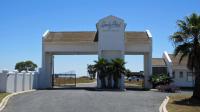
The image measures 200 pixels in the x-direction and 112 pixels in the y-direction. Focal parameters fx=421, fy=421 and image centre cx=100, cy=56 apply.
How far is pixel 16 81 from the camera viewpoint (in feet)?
127

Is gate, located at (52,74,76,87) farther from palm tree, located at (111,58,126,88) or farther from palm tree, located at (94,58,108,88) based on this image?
palm tree, located at (111,58,126,88)

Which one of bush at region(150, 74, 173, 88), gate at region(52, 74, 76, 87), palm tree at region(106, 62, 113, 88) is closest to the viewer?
palm tree at region(106, 62, 113, 88)

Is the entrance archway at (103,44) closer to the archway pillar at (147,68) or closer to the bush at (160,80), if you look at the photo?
the archway pillar at (147,68)

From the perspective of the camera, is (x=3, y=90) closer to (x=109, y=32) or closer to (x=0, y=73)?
(x=0, y=73)

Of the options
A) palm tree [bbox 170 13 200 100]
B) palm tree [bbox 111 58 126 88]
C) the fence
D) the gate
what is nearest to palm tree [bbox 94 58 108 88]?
palm tree [bbox 111 58 126 88]

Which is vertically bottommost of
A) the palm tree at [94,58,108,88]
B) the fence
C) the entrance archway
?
the fence

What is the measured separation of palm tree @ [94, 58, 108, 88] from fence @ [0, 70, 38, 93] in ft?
24.0

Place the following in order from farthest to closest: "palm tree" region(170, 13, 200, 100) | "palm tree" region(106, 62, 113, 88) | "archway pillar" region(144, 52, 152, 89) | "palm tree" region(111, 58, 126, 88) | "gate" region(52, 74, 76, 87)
Answer: 1. "gate" region(52, 74, 76, 87)
2. "archway pillar" region(144, 52, 152, 89)
3. "palm tree" region(106, 62, 113, 88)
4. "palm tree" region(111, 58, 126, 88)
5. "palm tree" region(170, 13, 200, 100)

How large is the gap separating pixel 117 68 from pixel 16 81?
535 inches

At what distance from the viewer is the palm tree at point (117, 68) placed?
48.2m

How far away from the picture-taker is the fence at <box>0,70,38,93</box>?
119ft

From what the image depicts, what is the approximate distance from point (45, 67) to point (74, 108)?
28766mm

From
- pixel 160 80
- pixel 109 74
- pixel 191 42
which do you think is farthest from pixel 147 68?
pixel 191 42

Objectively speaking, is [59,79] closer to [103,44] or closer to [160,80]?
[103,44]
